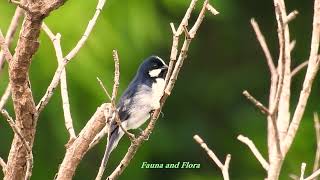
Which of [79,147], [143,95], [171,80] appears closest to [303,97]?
[171,80]

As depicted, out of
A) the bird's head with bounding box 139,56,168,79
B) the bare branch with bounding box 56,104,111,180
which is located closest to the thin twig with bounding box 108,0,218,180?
the bare branch with bounding box 56,104,111,180

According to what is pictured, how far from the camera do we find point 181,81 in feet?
16.9

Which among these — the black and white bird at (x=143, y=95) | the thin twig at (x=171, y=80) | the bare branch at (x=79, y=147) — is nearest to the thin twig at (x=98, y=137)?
the bare branch at (x=79, y=147)

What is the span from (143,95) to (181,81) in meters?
2.19

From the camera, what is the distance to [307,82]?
68.9 inches

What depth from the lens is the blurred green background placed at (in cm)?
405

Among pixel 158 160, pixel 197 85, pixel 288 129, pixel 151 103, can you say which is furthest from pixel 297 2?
pixel 288 129

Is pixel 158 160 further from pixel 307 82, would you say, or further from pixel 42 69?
pixel 307 82

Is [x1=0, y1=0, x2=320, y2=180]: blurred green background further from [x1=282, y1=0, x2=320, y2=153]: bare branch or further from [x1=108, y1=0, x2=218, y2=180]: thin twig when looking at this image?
[x1=282, y1=0, x2=320, y2=153]: bare branch

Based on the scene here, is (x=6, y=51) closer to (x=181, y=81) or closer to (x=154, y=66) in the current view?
(x=154, y=66)

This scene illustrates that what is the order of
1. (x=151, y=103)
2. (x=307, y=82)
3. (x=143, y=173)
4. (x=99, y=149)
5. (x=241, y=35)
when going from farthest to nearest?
(x=241, y=35) → (x=143, y=173) → (x=99, y=149) → (x=151, y=103) → (x=307, y=82)

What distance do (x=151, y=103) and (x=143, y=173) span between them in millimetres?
2165

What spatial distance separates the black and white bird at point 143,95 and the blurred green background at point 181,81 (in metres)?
0.90

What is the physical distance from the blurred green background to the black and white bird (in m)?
0.90
